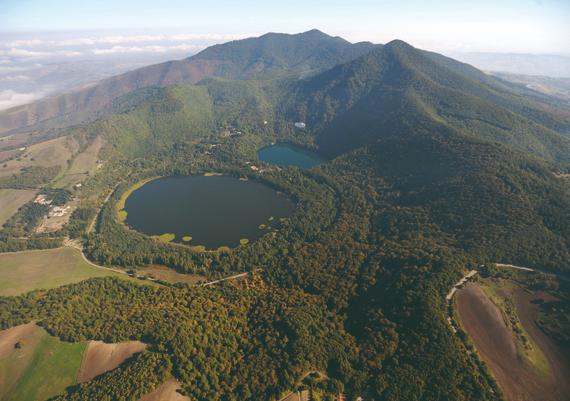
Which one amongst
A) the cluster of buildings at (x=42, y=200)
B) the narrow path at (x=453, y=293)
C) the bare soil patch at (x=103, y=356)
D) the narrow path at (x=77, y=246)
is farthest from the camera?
the cluster of buildings at (x=42, y=200)

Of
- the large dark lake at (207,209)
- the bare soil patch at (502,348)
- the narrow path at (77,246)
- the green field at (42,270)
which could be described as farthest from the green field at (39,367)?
the bare soil patch at (502,348)

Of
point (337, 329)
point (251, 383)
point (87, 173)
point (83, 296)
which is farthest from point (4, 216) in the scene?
point (337, 329)

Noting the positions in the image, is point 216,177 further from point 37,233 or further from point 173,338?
point 173,338

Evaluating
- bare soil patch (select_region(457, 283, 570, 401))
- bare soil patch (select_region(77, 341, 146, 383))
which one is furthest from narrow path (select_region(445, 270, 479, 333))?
bare soil patch (select_region(77, 341, 146, 383))

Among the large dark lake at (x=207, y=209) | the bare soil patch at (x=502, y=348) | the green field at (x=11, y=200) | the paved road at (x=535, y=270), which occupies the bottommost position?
the green field at (x=11, y=200)

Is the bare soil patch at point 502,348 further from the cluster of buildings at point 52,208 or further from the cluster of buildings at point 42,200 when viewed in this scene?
the cluster of buildings at point 42,200

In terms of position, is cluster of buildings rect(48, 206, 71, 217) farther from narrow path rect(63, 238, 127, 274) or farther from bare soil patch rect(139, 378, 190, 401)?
bare soil patch rect(139, 378, 190, 401)
